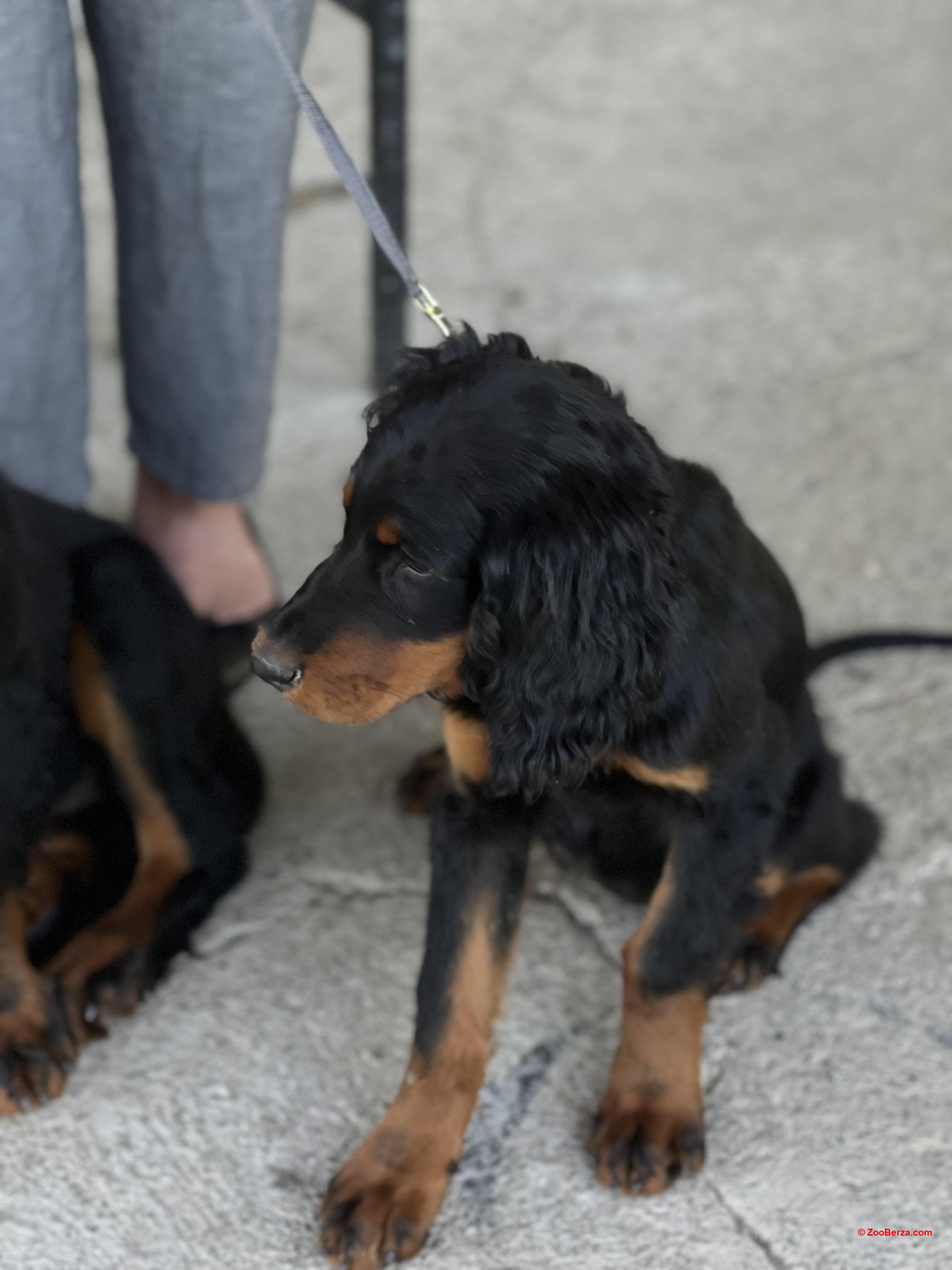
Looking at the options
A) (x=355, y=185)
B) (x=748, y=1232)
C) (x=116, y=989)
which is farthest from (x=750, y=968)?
(x=355, y=185)

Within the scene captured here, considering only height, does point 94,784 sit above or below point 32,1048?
above

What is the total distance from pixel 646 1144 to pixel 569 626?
80 cm

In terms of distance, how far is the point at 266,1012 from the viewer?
90.3 inches

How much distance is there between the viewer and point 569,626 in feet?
5.35

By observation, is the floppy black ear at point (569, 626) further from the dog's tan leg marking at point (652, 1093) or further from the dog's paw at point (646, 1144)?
the dog's paw at point (646, 1144)

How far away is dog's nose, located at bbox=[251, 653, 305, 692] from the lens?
5.34ft

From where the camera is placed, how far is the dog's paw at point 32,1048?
2.13m

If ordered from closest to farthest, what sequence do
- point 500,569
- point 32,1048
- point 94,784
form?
1. point 500,569
2. point 32,1048
3. point 94,784

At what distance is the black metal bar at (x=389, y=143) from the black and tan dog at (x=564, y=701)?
1466 millimetres

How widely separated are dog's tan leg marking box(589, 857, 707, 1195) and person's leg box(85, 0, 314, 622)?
1240mm

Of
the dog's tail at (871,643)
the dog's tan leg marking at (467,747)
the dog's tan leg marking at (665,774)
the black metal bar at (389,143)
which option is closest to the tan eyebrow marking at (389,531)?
the dog's tan leg marking at (467,747)

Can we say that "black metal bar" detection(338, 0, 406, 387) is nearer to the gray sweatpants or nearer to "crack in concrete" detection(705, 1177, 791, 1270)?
the gray sweatpants

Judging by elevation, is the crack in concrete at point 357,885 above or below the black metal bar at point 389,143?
below

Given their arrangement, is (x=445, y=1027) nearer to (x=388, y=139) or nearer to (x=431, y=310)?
(x=431, y=310)
